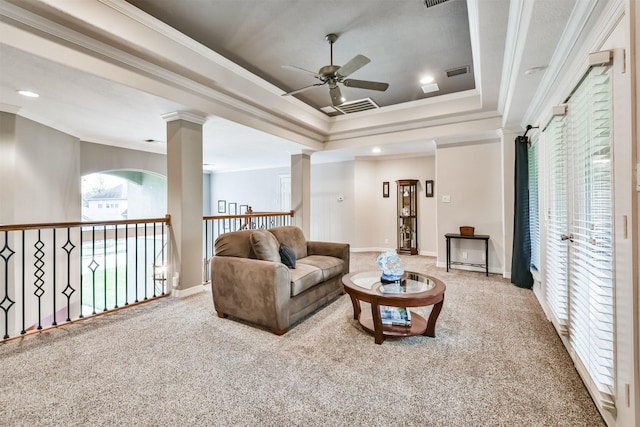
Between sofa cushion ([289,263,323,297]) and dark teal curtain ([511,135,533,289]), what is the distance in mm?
2866

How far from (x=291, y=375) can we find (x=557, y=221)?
261 centimetres

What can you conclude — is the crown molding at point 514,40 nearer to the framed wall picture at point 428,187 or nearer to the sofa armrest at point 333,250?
the sofa armrest at point 333,250

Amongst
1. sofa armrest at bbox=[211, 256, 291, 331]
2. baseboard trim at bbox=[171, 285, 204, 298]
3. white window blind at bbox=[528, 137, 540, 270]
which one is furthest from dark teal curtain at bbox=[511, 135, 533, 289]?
baseboard trim at bbox=[171, 285, 204, 298]

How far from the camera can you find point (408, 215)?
6629mm

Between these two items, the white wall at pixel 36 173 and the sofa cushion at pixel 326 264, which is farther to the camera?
the white wall at pixel 36 173

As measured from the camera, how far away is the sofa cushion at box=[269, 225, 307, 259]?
11.7 ft

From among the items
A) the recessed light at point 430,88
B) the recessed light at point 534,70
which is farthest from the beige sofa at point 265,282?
the recessed light at point 430,88

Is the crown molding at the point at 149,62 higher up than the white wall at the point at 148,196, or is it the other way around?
Answer: the crown molding at the point at 149,62

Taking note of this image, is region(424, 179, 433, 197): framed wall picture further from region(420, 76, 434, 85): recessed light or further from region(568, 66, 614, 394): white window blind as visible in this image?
region(568, 66, 614, 394): white window blind

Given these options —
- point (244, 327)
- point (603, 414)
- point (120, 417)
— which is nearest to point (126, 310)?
point (244, 327)

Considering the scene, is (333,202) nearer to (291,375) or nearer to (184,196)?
(184,196)

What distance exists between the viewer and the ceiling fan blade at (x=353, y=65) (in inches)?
101

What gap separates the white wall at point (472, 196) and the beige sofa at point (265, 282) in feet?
9.06

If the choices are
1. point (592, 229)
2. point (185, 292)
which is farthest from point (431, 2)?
point (185, 292)
